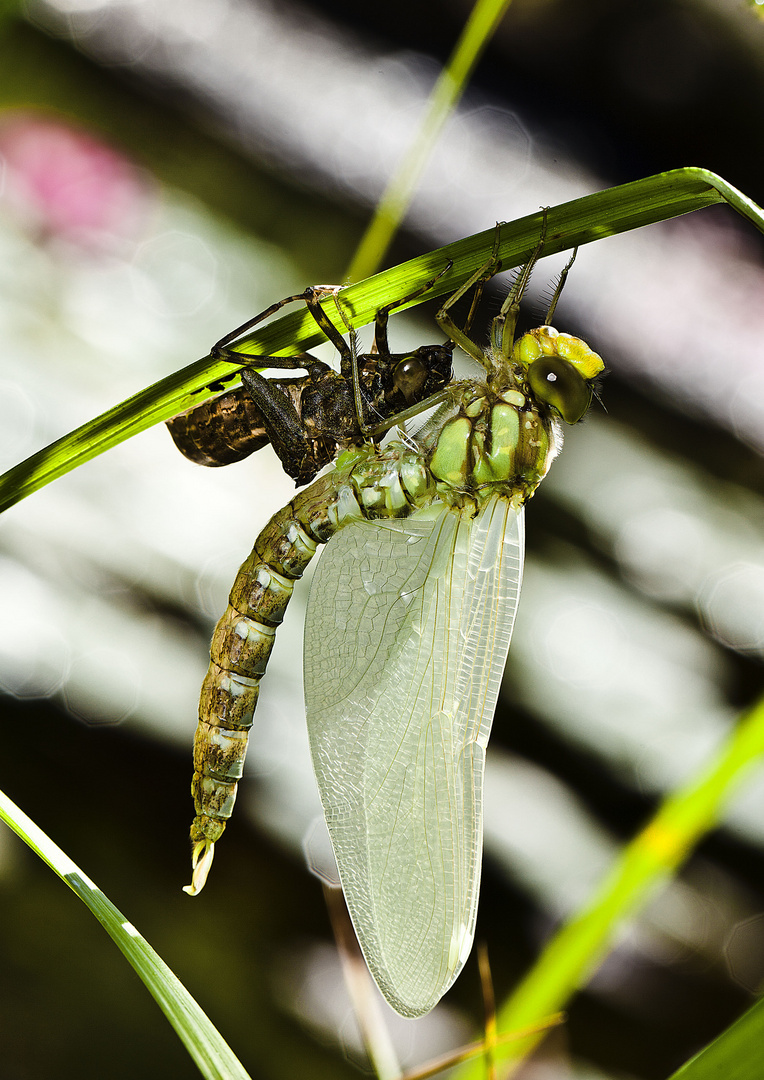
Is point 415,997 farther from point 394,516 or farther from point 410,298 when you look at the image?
point 410,298

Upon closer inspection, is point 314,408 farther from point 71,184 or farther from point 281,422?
point 71,184

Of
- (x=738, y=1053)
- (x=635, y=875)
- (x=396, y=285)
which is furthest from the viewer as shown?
(x=635, y=875)

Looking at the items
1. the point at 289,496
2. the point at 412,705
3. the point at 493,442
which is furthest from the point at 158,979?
the point at 289,496

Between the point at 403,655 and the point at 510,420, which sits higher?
the point at 510,420

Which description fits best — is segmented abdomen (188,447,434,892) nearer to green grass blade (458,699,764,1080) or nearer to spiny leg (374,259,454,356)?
spiny leg (374,259,454,356)

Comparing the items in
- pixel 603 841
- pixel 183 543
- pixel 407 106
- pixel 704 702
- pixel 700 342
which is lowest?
pixel 603 841

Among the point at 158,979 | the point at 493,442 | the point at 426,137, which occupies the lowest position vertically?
the point at 158,979

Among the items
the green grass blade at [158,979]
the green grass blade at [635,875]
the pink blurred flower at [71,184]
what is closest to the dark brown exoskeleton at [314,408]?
the green grass blade at [158,979]

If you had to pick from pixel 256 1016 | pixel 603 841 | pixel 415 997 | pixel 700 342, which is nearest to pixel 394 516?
pixel 415 997
